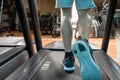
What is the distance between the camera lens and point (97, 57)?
7.98 feet

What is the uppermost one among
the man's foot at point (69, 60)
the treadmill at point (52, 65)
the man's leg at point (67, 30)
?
the man's leg at point (67, 30)

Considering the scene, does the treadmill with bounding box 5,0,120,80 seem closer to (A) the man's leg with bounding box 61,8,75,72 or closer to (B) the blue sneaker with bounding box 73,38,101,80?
(A) the man's leg with bounding box 61,8,75,72

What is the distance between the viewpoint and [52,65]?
2184 mm

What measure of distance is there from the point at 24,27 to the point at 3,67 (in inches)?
28.7

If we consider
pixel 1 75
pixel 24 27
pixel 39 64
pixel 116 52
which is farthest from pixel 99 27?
pixel 1 75

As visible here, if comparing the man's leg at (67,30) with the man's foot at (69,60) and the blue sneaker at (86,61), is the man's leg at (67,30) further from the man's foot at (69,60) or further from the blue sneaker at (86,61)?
the blue sneaker at (86,61)

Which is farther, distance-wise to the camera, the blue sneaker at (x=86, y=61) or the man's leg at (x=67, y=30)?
the man's leg at (x=67, y=30)

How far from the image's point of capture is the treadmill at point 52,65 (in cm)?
177

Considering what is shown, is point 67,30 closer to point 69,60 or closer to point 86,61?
point 69,60

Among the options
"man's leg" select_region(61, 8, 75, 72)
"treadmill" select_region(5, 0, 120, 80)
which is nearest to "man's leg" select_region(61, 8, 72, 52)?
"man's leg" select_region(61, 8, 75, 72)

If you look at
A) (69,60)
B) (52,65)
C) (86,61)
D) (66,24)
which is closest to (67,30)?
(66,24)

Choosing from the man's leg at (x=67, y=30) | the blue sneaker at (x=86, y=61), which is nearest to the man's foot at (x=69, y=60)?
the man's leg at (x=67, y=30)

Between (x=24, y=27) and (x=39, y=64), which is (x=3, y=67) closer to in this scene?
(x=39, y=64)

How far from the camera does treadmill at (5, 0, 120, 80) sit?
1.77 metres
